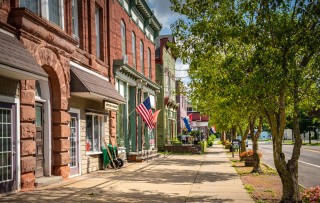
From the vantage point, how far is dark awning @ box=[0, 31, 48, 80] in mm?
8825

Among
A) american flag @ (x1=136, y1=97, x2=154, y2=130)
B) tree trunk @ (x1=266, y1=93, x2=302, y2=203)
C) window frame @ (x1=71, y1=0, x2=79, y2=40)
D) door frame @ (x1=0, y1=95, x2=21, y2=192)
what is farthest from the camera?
american flag @ (x1=136, y1=97, x2=154, y2=130)

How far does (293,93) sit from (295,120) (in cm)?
72

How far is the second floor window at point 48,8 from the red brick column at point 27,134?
7.70 ft

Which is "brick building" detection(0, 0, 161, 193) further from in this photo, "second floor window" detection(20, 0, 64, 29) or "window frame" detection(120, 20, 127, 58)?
"window frame" detection(120, 20, 127, 58)

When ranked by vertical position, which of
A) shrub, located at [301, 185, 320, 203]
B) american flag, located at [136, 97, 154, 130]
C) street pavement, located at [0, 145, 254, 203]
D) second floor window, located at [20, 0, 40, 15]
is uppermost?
second floor window, located at [20, 0, 40, 15]

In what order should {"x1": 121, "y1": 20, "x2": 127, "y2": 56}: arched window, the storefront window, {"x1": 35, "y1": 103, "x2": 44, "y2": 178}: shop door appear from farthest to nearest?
{"x1": 121, "y1": 20, "x2": 127, "y2": 56}: arched window, the storefront window, {"x1": 35, "y1": 103, "x2": 44, "y2": 178}: shop door

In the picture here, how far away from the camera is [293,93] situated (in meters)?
9.37

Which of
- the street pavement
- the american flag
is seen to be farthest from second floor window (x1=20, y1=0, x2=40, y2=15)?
the american flag

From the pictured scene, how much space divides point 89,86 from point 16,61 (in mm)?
5086

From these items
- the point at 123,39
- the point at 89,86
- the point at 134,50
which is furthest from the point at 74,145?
the point at 134,50

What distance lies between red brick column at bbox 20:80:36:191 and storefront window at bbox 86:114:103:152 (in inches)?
202

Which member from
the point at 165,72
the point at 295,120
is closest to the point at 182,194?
the point at 295,120

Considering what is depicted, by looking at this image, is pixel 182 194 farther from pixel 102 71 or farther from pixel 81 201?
pixel 102 71

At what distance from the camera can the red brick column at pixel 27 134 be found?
10508 mm
